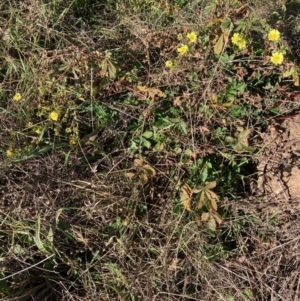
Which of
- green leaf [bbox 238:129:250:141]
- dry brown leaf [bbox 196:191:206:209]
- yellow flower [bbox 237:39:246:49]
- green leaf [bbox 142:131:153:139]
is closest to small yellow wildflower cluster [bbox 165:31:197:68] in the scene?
yellow flower [bbox 237:39:246:49]

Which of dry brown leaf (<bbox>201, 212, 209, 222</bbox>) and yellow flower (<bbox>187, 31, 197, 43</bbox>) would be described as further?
yellow flower (<bbox>187, 31, 197, 43</bbox>)

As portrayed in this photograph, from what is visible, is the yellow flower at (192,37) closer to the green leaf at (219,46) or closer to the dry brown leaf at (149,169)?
the green leaf at (219,46)

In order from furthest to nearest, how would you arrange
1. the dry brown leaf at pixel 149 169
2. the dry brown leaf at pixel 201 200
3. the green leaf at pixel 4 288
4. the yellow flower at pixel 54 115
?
1. the yellow flower at pixel 54 115
2. the dry brown leaf at pixel 149 169
3. the dry brown leaf at pixel 201 200
4. the green leaf at pixel 4 288

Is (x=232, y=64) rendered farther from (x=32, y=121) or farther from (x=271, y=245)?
(x=32, y=121)

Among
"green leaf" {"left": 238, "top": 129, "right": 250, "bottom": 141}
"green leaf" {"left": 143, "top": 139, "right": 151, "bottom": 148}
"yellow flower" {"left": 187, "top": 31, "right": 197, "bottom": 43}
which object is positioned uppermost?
"yellow flower" {"left": 187, "top": 31, "right": 197, "bottom": 43}

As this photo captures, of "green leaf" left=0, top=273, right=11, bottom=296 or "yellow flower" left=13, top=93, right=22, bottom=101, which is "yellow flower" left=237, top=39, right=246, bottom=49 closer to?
"yellow flower" left=13, top=93, right=22, bottom=101

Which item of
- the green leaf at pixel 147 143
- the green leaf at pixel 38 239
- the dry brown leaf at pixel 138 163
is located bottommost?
the green leaf at pixel 38 239

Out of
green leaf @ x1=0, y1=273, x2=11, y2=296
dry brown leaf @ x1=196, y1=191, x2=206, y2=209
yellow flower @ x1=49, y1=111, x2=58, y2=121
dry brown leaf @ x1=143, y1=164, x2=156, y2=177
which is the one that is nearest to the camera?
green leaf @ x1=0, y1=273, x2=11, y2=296

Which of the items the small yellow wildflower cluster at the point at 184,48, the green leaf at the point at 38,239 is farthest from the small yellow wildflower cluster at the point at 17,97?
the small yellow wildflower cluster at the point at 184,48

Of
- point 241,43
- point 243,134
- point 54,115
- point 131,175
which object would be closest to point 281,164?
point 243,134

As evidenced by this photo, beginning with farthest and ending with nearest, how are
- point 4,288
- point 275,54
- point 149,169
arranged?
point 275,54 < point 149,169 < point 4,288

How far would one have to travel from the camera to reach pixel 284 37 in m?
2.70

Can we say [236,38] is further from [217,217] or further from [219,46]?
[217,217]

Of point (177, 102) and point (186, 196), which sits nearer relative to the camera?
point (186, 196)
